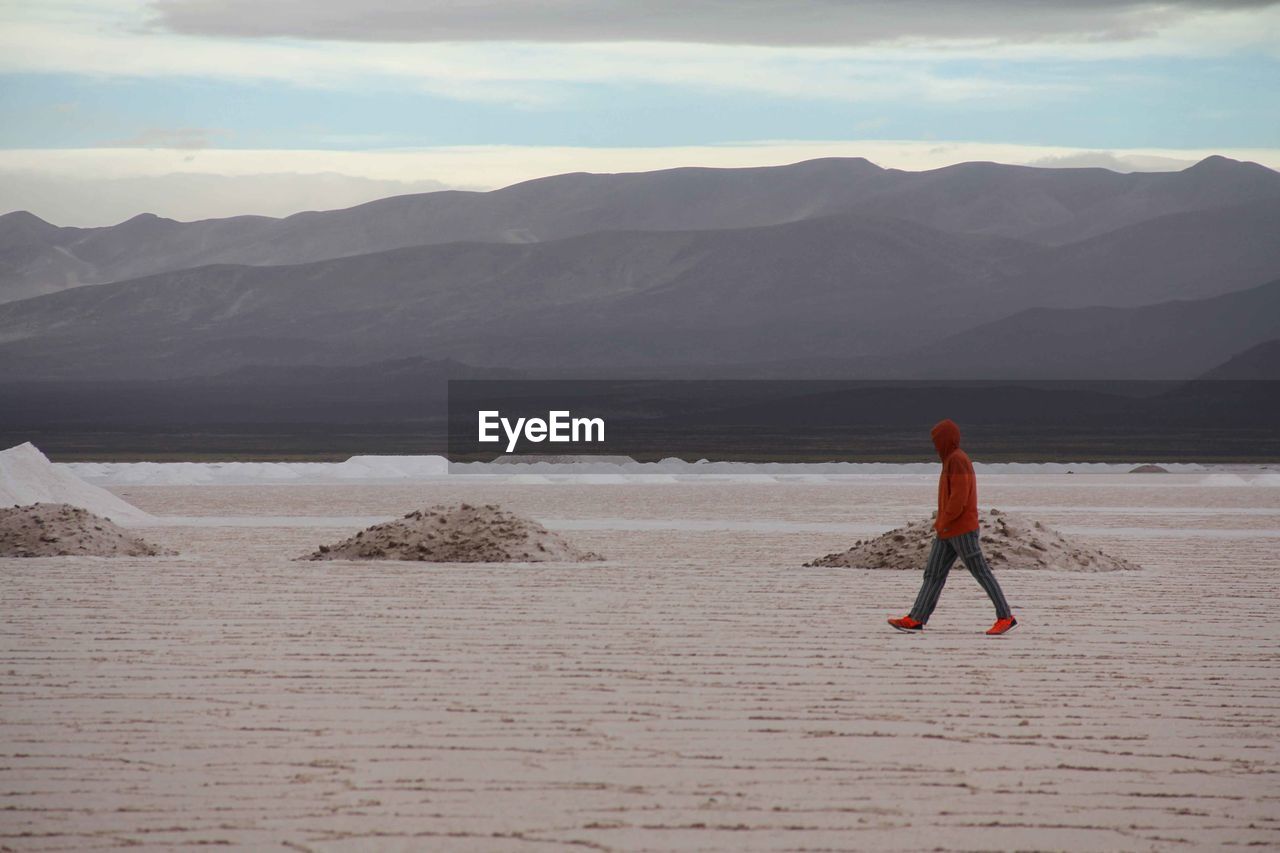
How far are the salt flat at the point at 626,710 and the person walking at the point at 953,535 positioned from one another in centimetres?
22

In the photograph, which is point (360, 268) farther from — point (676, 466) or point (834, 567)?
point (834, 567)

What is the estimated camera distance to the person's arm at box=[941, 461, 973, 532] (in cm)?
987

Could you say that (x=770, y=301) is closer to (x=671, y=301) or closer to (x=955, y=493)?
(x=671, y=301)

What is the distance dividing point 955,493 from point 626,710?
314cm

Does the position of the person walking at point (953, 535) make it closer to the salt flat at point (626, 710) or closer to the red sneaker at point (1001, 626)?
the red sneaker at point (1001, 626)

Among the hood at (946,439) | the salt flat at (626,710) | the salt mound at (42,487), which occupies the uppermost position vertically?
the hood at (946,439)

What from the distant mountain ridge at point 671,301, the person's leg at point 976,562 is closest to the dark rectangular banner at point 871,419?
the distant mountain ridge at point 671,301

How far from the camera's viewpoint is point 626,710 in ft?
24.6

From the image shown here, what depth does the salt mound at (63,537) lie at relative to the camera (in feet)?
54.7

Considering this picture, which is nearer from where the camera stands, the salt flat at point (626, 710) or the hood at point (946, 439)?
the salt flat at point (626, 710)

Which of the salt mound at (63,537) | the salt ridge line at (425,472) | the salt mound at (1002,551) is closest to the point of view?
the salt mound at (1002,551)

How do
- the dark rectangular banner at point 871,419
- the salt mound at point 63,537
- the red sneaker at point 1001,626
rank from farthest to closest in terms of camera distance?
the dark rectangular banner at point 871,419, the salt mound at point 63,537, the red sneaker at point 1001,626

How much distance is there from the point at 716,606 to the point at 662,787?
628cm

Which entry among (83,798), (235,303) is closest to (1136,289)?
(235,303)
